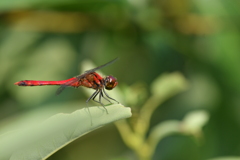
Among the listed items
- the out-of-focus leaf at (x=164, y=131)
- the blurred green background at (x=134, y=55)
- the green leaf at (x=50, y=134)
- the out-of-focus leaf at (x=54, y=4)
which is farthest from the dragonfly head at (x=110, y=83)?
the out-of-focus leaf at (x=54, y=4)

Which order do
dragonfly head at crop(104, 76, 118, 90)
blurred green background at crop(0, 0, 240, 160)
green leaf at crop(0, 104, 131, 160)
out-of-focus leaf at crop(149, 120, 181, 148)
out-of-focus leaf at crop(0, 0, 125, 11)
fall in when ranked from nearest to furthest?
green leaf at crop(0, 104, 131, 160), dragonfly head at crop(104, 76, 118, 90), out-of-focus leaf at crop(149, 120, 181, 148), out-of-focus leaf at crop(0, 0, 125, 11), blurred green background at crop(0, 0, 240, 160)

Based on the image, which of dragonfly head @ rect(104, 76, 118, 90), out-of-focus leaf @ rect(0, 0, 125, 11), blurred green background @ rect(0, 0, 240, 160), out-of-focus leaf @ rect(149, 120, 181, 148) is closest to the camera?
dragonfly head @ rect(104, 76, 118, 90)

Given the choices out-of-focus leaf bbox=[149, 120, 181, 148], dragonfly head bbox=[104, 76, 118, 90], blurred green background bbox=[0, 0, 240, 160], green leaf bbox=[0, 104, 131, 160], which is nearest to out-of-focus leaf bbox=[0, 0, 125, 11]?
blurred green background bbox=[0, 0, 240, 160]

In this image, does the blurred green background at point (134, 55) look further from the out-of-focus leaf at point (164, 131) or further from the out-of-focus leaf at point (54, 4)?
the out-of-focus leaf at point (164, 131)

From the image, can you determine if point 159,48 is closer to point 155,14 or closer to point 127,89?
point 155,14

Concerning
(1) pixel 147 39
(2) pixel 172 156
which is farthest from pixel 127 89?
(1) pixel 147 39

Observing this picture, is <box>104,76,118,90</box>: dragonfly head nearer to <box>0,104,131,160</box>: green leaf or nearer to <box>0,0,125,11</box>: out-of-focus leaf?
<box>0,104,131,160</box>: green leaf
